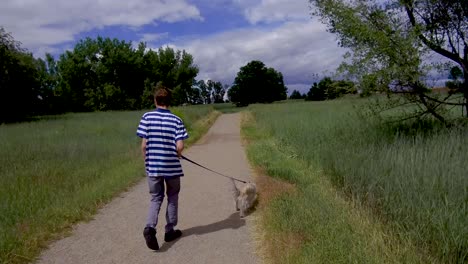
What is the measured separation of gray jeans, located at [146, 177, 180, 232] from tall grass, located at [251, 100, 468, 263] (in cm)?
282

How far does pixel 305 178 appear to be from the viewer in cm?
839

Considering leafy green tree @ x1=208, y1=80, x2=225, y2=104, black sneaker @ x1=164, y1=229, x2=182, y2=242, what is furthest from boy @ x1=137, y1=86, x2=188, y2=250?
leafy green tree @ x1=208, y1=80, x2=225, y2=104

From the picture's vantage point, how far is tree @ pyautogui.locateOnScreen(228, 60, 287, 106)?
8819 cm

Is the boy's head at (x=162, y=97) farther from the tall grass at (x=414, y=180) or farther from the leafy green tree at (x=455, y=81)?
the leafy green tree at (x=455, y=81)

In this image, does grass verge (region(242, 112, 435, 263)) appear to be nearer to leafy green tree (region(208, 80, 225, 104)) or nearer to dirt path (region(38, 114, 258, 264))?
dirt path (region(38, 114, 258, 264))

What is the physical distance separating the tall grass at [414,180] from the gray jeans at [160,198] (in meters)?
2.82

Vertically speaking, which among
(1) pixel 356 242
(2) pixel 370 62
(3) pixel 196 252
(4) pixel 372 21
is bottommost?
(3) pixel 196 252

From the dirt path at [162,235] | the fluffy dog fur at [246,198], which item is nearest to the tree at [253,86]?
the dirt path at [162,235]

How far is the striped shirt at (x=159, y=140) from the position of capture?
18.0ft

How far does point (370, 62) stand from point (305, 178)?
3.79 m

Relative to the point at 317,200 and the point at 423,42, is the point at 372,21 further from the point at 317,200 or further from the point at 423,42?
the point at 317,200

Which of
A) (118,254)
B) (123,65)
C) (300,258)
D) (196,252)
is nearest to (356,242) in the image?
(300,258)

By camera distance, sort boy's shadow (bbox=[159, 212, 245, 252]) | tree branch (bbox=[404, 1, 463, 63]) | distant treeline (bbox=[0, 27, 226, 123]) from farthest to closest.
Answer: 1. distant treeline (bbox=[0, 27, 226, 123])
2. tree branch (bbox=[404, 1, 463, 63])
3. boy's shadow (bbox=[159, 212, 245, 252])

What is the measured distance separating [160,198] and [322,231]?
2.18m
